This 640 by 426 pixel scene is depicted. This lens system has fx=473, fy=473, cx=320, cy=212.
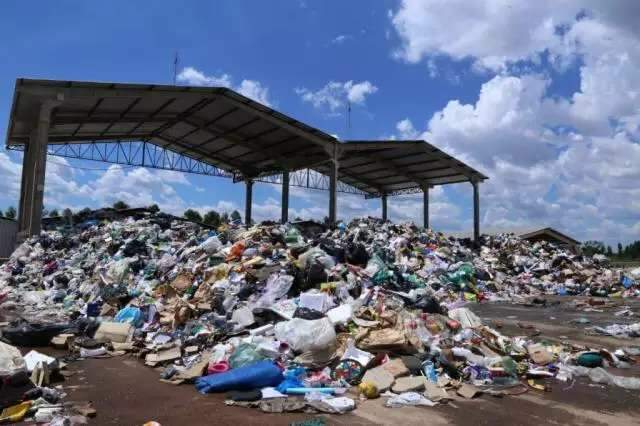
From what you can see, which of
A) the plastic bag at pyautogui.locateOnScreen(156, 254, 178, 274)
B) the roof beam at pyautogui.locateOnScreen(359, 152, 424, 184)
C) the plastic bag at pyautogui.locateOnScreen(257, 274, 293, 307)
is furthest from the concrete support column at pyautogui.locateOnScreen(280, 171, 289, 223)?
the plastic bag at pyautogui.locateOnScreen(257, 274, 293, 307)

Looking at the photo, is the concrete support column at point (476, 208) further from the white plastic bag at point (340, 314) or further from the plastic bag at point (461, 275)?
the white plastic bag at point (340, 314)

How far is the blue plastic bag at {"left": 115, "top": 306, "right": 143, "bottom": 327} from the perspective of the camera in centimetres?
787

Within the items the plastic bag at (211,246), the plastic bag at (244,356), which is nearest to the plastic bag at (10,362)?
the plastic bag at (244,356)

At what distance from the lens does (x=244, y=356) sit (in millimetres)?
5539

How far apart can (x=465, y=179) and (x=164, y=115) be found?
659 inches

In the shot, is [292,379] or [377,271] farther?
[377,271]

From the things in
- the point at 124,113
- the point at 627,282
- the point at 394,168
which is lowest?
the point at 627,282

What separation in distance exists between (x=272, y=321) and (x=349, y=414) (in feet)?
8.79

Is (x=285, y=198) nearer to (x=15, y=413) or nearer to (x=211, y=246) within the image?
(x=211, y=246)

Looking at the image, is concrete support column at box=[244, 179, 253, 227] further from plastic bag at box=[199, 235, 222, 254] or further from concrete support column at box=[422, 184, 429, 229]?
plastic bag at box=[199, 235, 222, 254]

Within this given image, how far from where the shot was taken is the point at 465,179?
27.2 m

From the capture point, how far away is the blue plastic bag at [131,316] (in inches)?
310

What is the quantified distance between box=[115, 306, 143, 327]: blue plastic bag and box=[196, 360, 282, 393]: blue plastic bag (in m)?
3.25

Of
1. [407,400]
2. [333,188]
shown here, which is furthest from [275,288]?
[333,188]
